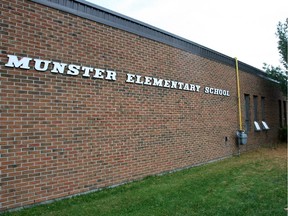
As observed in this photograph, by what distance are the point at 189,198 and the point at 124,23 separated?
476 centimetres

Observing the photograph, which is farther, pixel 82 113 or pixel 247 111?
pixel 247 111

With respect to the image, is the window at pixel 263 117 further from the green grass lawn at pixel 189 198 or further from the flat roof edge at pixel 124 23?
the green grass lawn at pixel 189 198

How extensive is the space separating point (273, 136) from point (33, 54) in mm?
16266

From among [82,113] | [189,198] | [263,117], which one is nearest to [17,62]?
[82,113]

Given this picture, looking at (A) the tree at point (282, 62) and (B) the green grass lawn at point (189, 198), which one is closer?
(B) the green grass lawn at point (189, 198)

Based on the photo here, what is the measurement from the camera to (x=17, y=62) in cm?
503

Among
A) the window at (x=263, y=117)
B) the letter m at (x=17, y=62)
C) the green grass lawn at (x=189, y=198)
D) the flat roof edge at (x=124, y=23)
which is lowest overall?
the green grass lawn at (x=189, y=198)

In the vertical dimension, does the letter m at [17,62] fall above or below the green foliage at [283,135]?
above

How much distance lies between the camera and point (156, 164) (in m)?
7.91

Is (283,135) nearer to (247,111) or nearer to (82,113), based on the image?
(247,111)

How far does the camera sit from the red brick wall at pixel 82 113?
5000 mm

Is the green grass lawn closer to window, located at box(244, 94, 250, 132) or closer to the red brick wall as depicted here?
the red brick wall

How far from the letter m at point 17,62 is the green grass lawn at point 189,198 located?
2674 millimetres

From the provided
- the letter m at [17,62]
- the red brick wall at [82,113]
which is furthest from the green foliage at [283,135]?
the letter m at [17,62]
